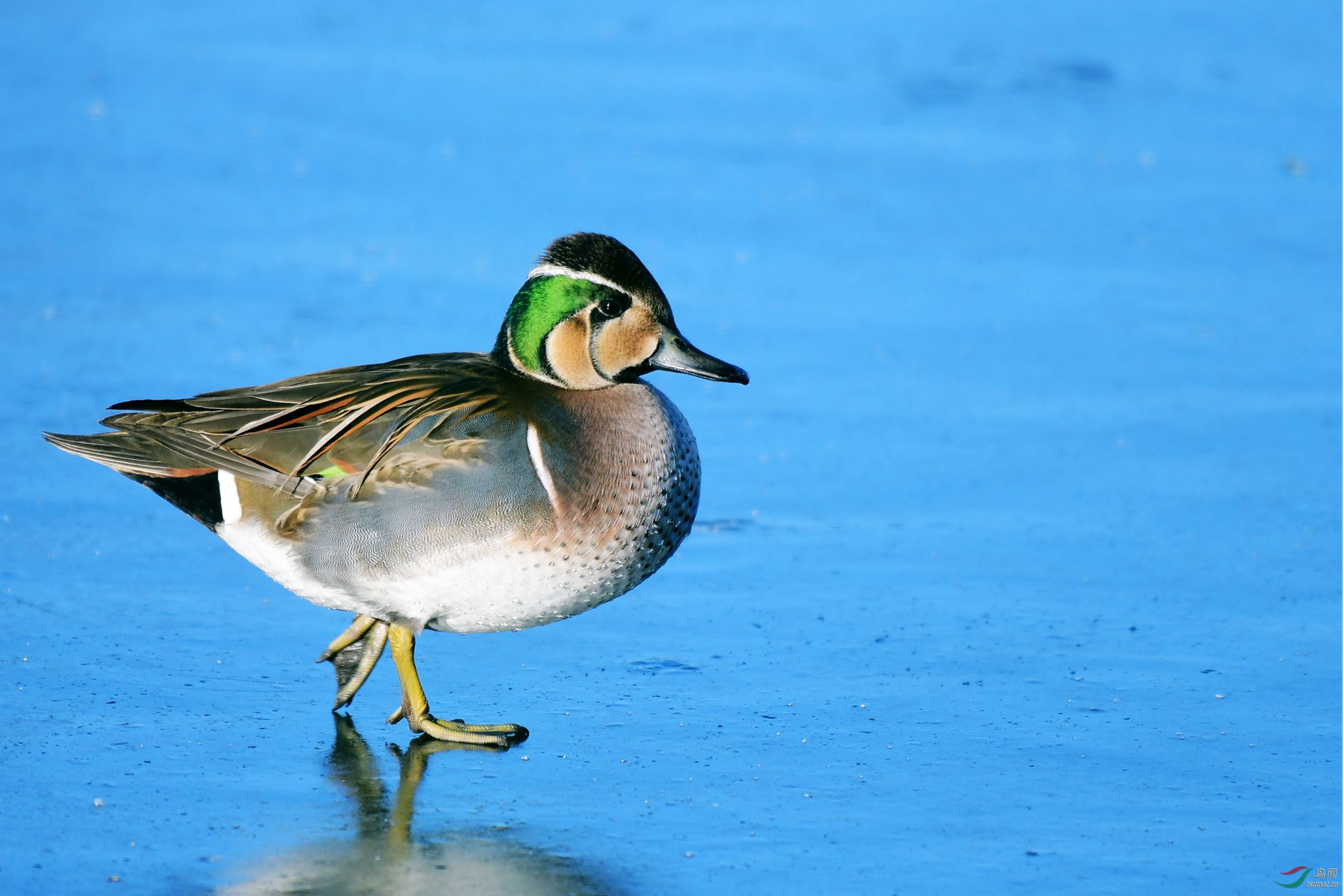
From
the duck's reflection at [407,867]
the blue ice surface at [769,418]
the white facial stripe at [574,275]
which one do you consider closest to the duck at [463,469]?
the white facial stripe at [574,275]

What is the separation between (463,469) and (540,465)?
0.16 metres

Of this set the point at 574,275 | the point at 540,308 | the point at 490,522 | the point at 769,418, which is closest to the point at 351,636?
the point at 490,522

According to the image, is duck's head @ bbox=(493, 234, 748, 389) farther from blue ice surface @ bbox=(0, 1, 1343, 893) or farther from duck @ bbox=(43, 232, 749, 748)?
blue ice surface @ bbox=(0, 1, 1343, 893)

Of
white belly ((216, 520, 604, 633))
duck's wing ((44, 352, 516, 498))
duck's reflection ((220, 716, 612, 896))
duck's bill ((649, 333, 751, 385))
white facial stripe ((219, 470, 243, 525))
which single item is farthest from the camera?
duck's bill ((649, 333, 751, 385))

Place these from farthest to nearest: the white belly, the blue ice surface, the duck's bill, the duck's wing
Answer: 1. the duck's bill
2. the duck's wing
3. the white belly
4. the blue ice surface

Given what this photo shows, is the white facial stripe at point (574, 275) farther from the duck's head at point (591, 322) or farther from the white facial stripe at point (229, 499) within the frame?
the white facial stripe at point (229, 499)

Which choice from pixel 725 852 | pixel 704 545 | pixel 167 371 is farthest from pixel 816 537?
pixel 167 371

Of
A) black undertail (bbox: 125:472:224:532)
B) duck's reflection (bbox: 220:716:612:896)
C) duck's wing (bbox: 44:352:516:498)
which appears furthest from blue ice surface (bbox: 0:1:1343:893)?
duck's wing (bbox: 44:352:516:498)

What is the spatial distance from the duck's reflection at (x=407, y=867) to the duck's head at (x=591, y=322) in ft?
3.65

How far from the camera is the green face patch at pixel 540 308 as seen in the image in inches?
161

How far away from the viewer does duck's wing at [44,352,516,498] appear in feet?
12.9

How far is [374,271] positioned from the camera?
7.29 meters

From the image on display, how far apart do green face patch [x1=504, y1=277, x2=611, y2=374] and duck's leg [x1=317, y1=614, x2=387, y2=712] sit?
704mm

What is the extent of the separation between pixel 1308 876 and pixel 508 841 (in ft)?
4.79
